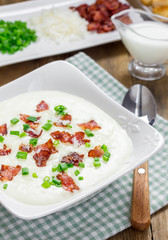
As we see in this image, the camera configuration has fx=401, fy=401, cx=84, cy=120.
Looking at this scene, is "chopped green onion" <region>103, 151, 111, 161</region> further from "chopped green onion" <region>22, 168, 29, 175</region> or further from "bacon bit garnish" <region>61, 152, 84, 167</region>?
"chopped green onion" <region>22, 168, 29, 175</region>

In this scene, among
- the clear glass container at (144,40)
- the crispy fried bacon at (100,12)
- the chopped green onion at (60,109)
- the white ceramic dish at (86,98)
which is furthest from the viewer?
the crispy fried bacon at (100,12)

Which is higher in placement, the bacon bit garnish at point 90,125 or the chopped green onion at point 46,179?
the bacon bit garnish at point 90,125

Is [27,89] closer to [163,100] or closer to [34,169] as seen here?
[34,169]

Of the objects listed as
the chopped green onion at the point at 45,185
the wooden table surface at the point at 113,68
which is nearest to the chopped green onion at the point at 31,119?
the chopped green onion at the point at 45,185

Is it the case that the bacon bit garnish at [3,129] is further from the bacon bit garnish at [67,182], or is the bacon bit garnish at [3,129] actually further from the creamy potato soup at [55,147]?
the bacon bit garnish at [67,182]

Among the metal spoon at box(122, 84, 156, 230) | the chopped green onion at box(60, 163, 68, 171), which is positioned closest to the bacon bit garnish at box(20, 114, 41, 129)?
the chopped green onion at box(60, 163, 68, 171)

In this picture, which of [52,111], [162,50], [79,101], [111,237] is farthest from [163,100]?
[111,237]
